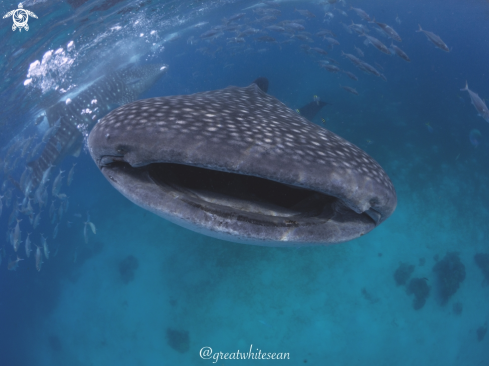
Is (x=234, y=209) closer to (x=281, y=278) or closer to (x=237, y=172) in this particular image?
(x=237, y=172)

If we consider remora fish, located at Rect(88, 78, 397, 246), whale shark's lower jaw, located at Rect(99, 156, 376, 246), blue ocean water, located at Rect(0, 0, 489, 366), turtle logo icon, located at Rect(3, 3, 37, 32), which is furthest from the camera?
turtle logo icon, located at Rect(3, 3, 37, 32)

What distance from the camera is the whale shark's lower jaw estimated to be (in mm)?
1691

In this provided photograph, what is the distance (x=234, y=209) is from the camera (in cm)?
179

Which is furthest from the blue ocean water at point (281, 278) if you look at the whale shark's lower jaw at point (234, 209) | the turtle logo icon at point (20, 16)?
the whale shark's lower jaw at point (234, 209)

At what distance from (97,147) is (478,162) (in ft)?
47.8

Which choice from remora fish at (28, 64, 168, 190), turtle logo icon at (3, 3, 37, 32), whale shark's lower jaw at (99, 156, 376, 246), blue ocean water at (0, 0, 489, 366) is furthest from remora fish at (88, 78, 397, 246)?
remora fish at (28, 64, 168, 190)

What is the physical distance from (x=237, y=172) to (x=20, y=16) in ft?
49.5

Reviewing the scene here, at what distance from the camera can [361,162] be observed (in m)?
1.80

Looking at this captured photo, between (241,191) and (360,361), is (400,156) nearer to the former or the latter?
(360,361)

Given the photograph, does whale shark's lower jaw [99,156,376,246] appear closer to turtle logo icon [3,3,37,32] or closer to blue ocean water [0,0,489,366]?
blue ocean water [0,0,489,366]

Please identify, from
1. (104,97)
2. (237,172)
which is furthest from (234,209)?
(104,97)

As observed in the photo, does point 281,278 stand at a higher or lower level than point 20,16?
lower

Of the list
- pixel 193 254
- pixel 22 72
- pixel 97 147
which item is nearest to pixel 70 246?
pixel 193 254

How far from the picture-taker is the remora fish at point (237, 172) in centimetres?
146
